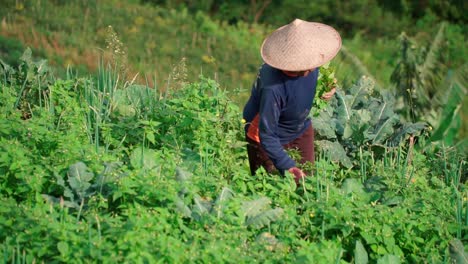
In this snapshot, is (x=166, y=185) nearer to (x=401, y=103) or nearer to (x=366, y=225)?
(x=366, y=225)

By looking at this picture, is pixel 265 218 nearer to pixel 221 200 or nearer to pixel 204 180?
pixel 221 200

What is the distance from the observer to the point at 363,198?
502 cm

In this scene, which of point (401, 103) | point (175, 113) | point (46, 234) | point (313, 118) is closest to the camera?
point (46, 234)

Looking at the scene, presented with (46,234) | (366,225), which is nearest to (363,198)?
(366,225)

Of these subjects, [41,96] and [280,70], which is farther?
[41,96]

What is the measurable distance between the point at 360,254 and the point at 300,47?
1261 mm

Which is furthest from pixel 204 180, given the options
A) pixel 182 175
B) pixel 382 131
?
pixel 382 131

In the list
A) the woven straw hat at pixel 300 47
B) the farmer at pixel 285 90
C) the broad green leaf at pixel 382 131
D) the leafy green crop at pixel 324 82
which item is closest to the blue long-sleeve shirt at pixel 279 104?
the farmer at pixel 285 90

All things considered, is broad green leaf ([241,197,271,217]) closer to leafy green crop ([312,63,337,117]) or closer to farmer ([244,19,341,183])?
farmer ([244,19,341,183])

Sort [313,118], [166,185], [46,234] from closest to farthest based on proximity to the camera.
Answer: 1. [46,234]
2. [166,185]
3. [313,118]

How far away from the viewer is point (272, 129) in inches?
194

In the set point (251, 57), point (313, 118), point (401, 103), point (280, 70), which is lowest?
point (251, 57)

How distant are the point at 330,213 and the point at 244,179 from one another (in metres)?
0.63

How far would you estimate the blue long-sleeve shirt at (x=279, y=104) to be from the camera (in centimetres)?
491
